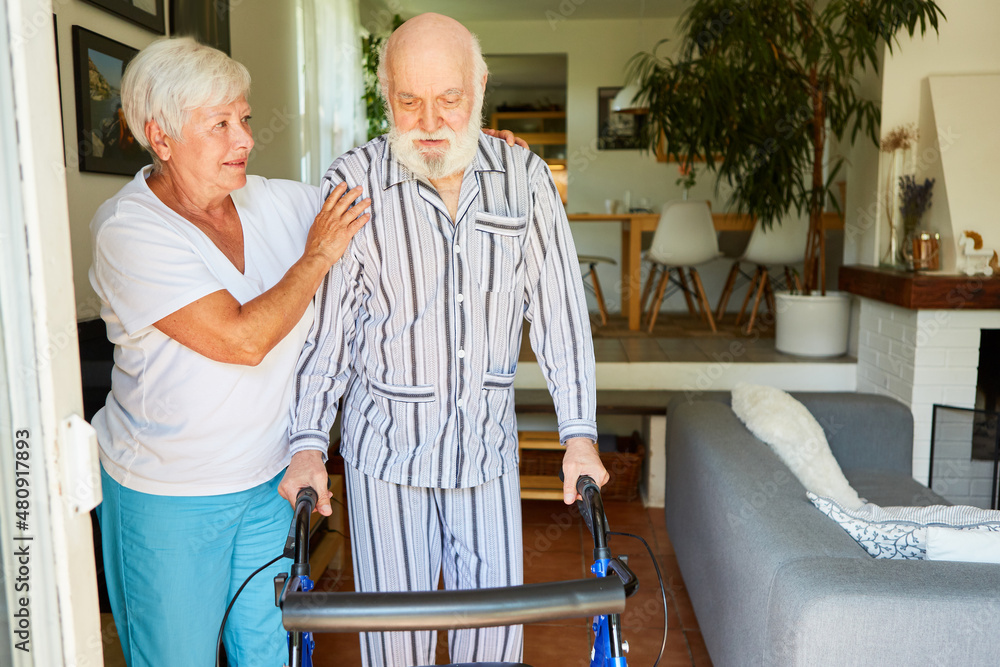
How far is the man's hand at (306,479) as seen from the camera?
4.36ft

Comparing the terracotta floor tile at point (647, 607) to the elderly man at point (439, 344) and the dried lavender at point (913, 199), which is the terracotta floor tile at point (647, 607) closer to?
the elderly man at point (439, 344)

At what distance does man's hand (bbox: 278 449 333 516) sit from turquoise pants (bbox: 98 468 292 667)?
17cm

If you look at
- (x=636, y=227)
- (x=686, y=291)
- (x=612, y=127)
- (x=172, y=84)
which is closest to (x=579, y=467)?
(x=172, y=84)

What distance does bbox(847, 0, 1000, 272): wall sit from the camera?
12.3 feet

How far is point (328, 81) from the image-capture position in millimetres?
5434

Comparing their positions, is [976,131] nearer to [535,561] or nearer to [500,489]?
[535,561]

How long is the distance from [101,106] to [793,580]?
6.91 ft

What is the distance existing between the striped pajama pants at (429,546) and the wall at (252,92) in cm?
108

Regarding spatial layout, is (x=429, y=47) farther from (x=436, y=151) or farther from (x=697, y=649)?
(x=697, y=649)

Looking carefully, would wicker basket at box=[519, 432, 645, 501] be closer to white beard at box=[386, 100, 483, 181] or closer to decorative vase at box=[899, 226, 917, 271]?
decorative vase at box=[899, 226, 917, 271]

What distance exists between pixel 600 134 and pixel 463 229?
247 inches

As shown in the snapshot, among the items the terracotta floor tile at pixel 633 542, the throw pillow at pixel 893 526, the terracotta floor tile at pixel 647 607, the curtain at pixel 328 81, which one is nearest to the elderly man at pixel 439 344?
the throw pillow at pixel 893 526

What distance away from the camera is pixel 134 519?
56.2 inches

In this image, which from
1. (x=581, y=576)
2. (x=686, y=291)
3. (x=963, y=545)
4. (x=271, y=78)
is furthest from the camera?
(x=686, y=291)
